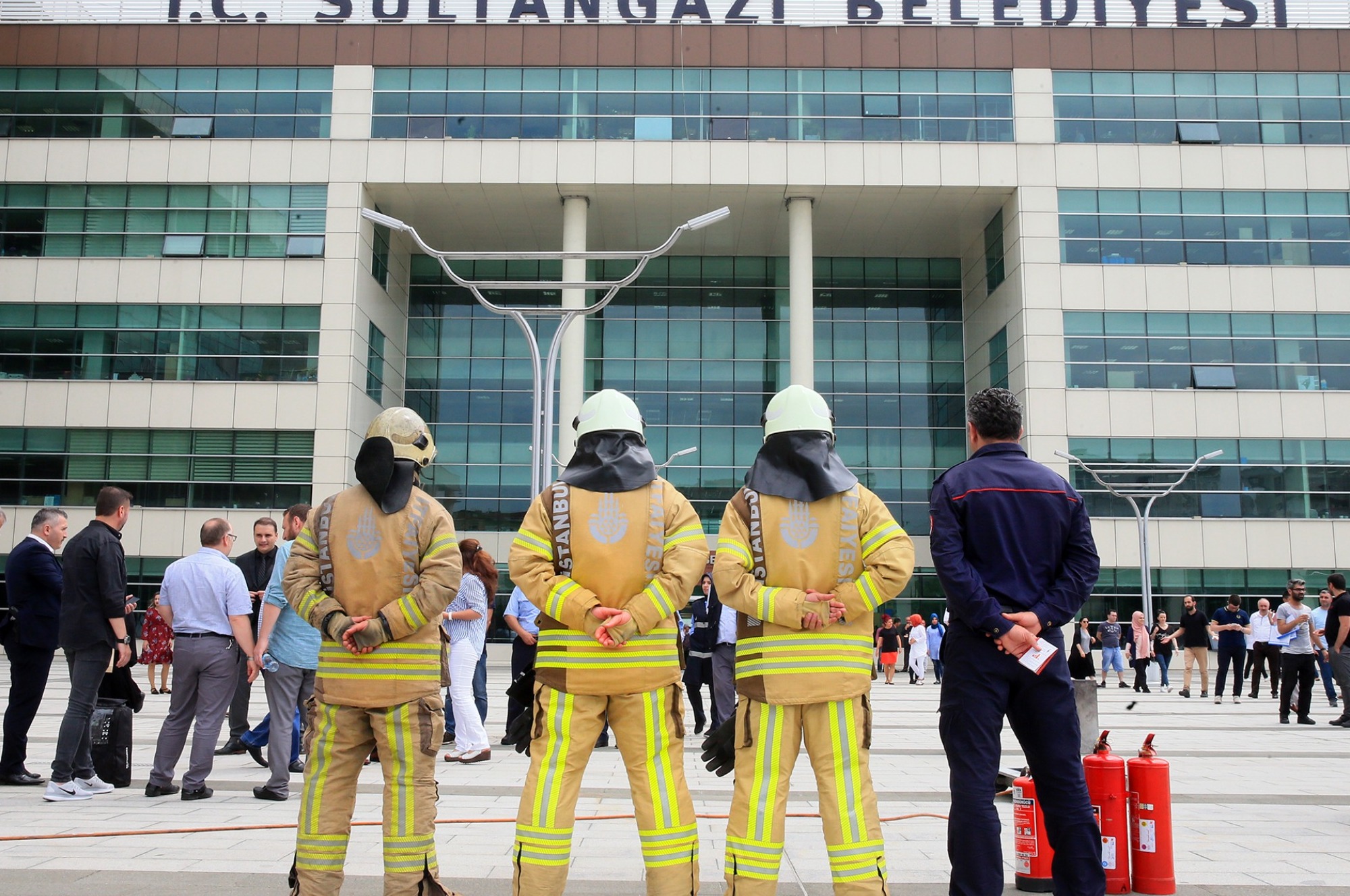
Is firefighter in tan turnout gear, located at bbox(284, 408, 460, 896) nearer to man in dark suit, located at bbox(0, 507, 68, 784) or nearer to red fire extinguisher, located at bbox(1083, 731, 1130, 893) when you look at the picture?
red fire extinguisher, located at bbox(1083, 731, 1130, 893)

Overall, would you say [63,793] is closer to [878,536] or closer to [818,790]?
[818,790]

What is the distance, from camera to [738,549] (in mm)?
4480

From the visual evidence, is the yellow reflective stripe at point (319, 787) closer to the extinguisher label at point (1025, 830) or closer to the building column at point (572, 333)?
the extinguisher label at point (1025, 830)

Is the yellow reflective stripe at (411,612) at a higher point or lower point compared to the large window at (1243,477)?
lower

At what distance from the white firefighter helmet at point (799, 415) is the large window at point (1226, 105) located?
34449 mm

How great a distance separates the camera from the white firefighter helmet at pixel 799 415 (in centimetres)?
Result: 461

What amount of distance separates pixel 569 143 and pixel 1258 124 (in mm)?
22757

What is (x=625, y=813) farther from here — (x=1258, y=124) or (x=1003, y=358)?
(x=1258, y=124)

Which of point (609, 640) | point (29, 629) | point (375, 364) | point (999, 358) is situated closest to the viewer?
point (609, 640)

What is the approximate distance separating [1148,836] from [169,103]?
1523 inches

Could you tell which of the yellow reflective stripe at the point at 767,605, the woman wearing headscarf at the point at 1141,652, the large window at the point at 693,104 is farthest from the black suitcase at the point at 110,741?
the large window at the point at 693,104

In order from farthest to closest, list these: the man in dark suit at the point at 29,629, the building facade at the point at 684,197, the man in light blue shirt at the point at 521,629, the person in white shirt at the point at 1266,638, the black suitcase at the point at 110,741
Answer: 1. the building facade at the point at 684,197
2. the person in white shirt at the point at 1266,638
3. the man in light blue shirt at the point at 521,629
4. the man in dark suit at the point at 29,629
5. the black suitcase at the point at 110,741

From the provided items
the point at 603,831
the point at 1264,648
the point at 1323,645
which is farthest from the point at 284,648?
the point at 1264,648

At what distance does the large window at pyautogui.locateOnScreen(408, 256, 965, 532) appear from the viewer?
127 feet
